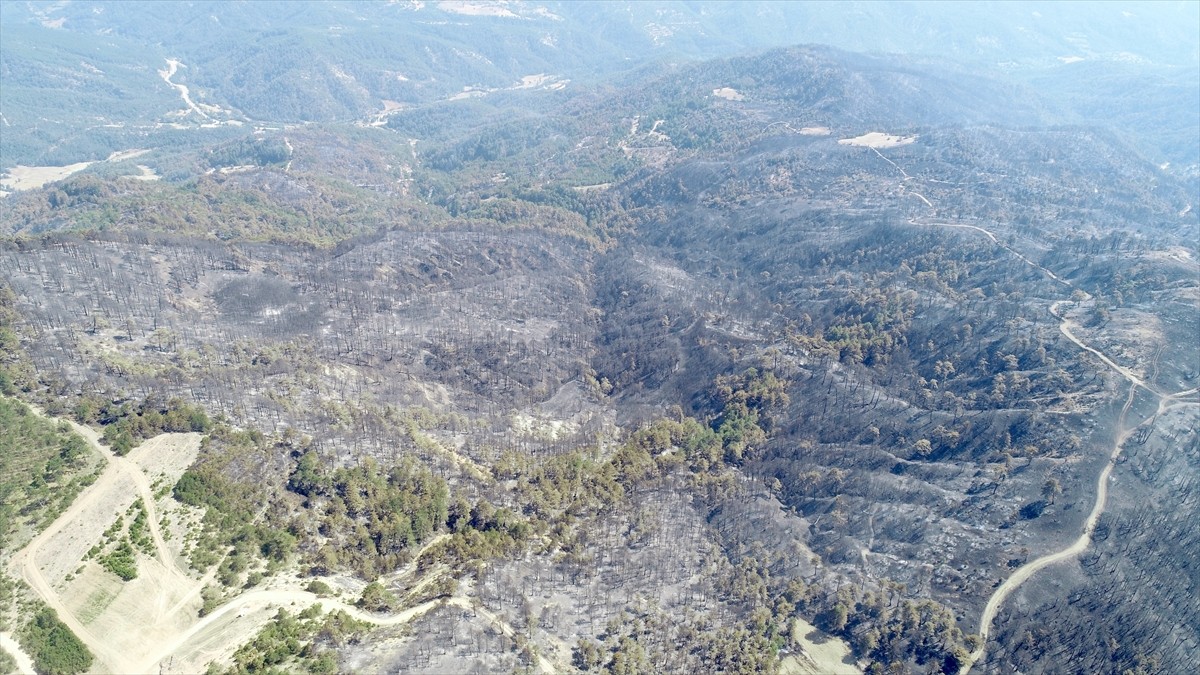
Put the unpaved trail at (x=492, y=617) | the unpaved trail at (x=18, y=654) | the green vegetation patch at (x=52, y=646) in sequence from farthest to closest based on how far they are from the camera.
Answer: the unpaved trail at (x=492, y=617) < the green vegetation patch at (x=52, y=646) < the unpaved trail at (x=18, y=654)

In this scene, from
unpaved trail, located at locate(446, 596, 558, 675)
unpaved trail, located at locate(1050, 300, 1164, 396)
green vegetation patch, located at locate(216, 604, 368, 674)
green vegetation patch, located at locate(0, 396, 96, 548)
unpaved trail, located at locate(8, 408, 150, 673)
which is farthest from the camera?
unpaved trail, located at locate(1050, 300, 1164, 396)

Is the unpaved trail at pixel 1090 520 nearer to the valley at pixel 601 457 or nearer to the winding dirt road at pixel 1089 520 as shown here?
the winding dirt road at pixel 1089 520

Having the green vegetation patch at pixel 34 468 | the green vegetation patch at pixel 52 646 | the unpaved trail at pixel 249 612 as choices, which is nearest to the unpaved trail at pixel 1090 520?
the unpaved trail at pixel 249 612

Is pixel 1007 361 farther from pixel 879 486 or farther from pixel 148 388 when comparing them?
pixel 148 388

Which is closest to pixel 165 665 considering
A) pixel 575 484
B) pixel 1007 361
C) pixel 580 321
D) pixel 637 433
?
pixel 575 484

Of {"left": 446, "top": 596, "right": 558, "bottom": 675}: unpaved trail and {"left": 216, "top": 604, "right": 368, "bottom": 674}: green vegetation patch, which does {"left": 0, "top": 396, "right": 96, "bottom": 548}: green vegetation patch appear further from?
{"left": 446, "top": 596, "right": 558, "bottom": 675}: unpaved trail

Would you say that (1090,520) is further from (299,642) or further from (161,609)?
(161,609)

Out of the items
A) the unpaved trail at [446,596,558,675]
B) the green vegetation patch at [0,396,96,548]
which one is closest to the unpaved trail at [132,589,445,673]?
the unpaved trail at [446,596,558,675]

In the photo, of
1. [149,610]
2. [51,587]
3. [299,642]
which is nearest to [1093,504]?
[299,642]
